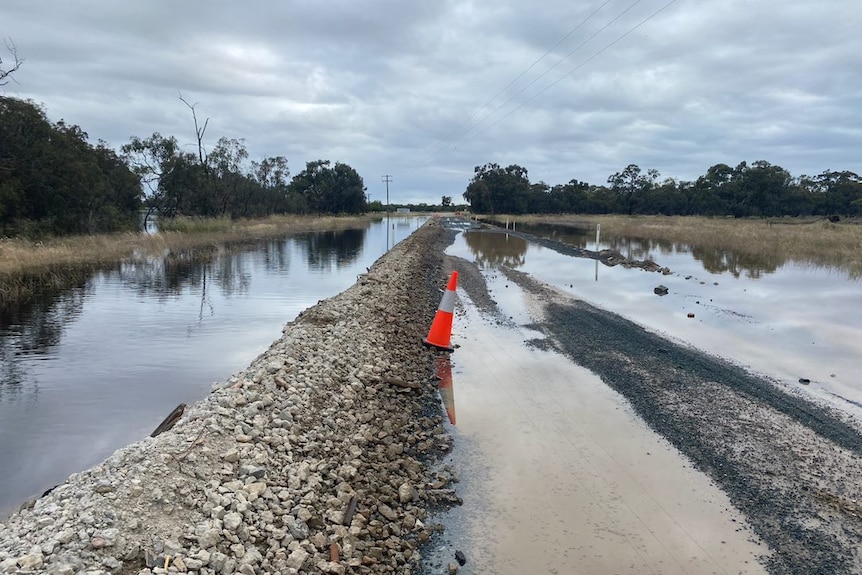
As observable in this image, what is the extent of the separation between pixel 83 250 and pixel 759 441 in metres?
27.1

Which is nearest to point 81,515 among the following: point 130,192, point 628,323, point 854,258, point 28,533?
point 28,533

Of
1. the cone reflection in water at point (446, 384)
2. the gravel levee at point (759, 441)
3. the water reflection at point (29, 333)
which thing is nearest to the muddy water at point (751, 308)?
the gravel levee at point (759, 441)

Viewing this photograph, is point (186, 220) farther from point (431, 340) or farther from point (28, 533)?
point (28, 533)

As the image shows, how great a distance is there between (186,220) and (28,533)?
40509 millimetres

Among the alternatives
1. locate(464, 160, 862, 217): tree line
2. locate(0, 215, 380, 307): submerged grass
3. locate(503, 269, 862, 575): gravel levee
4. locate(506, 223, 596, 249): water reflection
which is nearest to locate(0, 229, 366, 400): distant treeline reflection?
locate(0, 215, 380, 307): submerged grass

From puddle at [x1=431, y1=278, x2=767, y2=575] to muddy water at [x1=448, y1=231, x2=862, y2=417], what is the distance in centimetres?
337

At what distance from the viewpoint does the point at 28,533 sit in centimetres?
320

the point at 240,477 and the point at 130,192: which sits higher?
the point at 130,192

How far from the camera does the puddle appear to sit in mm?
3979

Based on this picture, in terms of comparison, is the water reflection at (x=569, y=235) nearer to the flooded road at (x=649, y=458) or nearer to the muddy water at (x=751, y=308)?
the muddy water at (x=751, y=308)

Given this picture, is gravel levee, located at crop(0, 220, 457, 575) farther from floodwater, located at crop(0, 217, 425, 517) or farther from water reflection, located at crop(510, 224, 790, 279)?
water reflection, located at crop(510, 224, 790, 279)

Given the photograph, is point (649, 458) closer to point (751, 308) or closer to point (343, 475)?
point (343, 475)

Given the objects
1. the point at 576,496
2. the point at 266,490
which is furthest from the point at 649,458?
the point at 266,490

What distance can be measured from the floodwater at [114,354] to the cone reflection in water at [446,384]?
315 centimetres
